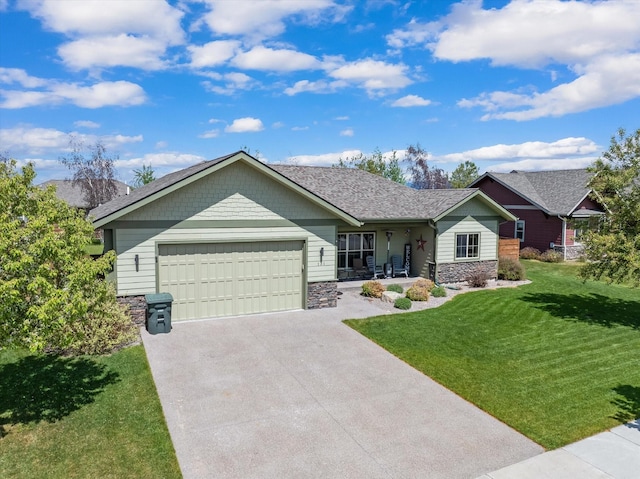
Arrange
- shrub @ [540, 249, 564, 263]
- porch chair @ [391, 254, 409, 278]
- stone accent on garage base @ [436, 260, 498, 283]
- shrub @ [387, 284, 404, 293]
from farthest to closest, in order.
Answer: shrub @ [540, 249, 564, 263], porch chair @ [391, 254, 409, 278], stone accent on garage base @ [436, 260, 498, 283], shrub @ [387, 284, 404, 293]

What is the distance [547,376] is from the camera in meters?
10.8

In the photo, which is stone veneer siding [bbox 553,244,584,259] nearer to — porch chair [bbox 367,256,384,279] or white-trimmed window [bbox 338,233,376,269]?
porch chair [bbox 367,256,384,279]

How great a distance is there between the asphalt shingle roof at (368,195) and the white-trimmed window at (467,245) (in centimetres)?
198

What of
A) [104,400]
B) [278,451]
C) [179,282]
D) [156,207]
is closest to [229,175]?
[156,207]

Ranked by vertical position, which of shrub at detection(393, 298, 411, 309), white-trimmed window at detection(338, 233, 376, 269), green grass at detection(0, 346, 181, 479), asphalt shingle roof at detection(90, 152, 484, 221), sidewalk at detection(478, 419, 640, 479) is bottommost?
sidewalk at detection(478, 419, 640, 479)

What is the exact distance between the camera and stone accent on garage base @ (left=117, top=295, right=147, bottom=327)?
1383cm

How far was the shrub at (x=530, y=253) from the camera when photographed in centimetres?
3238

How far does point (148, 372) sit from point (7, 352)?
14.7 feet

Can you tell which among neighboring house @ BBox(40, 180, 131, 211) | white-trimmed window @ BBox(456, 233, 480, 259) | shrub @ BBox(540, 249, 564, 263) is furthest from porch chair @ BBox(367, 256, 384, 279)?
neighboring house @ BBox(40, 180, 131, 211)

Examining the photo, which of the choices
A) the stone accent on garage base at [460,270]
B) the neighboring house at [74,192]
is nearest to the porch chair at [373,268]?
the stone accent on garage base at [460,270]

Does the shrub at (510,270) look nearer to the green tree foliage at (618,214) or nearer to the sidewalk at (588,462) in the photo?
the green tree foliage at (618,214)

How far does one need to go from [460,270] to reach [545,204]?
14.8 meters

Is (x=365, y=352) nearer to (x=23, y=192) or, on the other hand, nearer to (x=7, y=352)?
(x=23, y=192)

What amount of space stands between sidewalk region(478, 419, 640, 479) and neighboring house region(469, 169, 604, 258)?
81.8 ft
